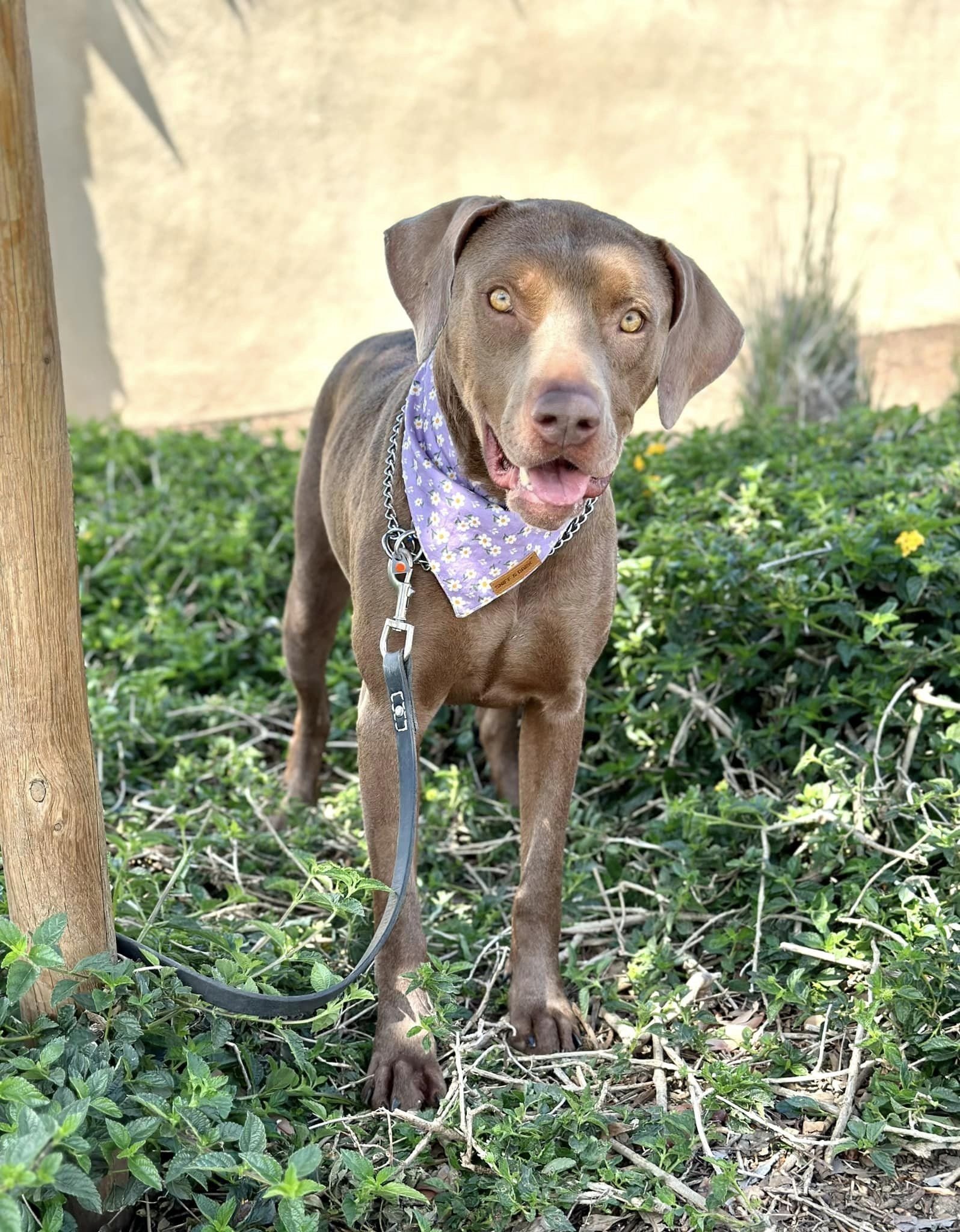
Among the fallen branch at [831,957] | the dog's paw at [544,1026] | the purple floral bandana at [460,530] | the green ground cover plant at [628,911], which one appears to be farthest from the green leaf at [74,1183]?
the fallen branch at [831,957]

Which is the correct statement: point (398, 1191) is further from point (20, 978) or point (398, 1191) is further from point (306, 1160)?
point (20, 978)

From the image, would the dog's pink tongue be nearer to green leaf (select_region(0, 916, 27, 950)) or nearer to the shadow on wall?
green leaf (select_region(0, 916, 27, 950))

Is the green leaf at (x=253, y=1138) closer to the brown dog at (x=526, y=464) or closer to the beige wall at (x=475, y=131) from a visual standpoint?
the brown dog at (x=526, y=464)

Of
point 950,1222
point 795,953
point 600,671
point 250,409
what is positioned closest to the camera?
point 950,1222

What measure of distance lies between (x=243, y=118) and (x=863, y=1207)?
7396 millimetres

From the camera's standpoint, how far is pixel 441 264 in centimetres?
275

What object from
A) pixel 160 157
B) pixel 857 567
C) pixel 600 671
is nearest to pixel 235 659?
pixel 600 671

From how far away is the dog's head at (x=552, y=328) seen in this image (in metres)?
2.50

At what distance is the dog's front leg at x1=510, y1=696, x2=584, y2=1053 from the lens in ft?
9.87

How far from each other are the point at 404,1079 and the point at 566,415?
141cm

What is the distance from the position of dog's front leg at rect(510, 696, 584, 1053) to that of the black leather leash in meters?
0.37

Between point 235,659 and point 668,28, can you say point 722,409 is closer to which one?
point 668,28

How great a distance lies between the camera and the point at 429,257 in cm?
281

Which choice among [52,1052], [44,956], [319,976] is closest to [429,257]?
[319,976]
